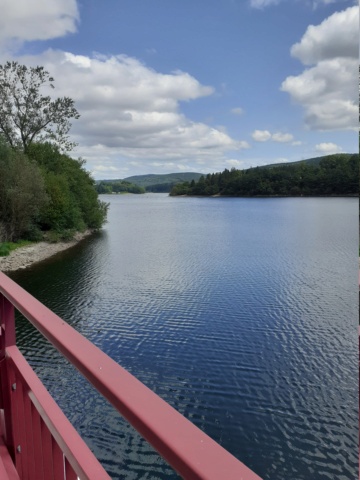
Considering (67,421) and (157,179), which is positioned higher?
(157,179)

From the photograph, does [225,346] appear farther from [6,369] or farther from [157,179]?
[157,179]

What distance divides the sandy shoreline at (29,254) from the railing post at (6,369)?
60.2 feet

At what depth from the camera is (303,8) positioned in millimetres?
2871

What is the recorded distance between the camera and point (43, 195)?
74.5 feet

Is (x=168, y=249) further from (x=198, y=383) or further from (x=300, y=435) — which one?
(x=300, y=435)

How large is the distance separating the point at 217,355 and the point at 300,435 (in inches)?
131

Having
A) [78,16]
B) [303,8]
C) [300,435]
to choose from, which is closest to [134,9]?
[303,8]

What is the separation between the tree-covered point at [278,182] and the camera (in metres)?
39.4

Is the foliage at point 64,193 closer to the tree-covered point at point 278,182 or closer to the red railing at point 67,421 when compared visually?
the tree-covered point at point 278,182

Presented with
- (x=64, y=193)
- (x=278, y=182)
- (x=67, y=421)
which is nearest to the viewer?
(x=67, y=421)

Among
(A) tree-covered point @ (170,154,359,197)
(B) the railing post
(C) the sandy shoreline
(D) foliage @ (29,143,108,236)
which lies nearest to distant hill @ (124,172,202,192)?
(A) tree-covered point @ (170,154,359,197)

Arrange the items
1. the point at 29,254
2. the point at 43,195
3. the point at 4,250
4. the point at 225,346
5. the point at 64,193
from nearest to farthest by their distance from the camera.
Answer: the point at 225,346, the point at 4,250, the point at 29,254, the point at 43,195, the point at 64,193

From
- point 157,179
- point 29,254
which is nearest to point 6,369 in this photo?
point 29,254

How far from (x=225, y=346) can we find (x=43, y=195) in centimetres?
1565
